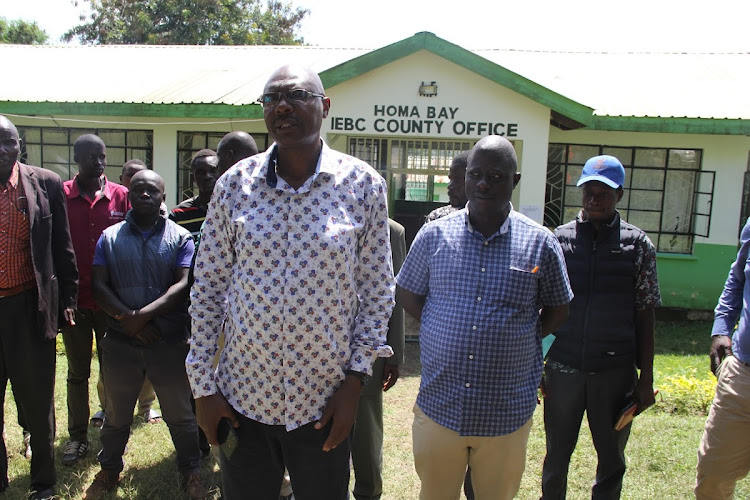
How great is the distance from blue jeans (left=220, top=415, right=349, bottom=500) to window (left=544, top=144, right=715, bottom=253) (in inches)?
318

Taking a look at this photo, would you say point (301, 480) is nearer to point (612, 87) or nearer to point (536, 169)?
point (536, 169)

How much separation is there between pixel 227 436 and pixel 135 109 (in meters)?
8.23

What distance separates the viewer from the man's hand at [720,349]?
2.89 meters

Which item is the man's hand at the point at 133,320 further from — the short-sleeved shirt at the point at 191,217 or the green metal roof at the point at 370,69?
the green metal roof at the point at 370,69

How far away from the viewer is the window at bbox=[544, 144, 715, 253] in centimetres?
928

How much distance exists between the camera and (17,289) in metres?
3.16

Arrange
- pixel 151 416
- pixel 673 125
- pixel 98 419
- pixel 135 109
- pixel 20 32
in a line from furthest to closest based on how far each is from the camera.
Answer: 1. pixel 20 32
2. pixel 135 109
3. pixel 673 125
4. pixel 151 416
5. pixel 98 419

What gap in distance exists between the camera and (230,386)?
6.61ft

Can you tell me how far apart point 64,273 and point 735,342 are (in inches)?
143

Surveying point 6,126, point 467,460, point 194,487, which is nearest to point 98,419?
point 194,487

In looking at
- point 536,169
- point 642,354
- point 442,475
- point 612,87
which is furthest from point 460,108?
point 442,475

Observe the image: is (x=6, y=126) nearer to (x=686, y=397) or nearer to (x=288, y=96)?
(x=288, y=96)

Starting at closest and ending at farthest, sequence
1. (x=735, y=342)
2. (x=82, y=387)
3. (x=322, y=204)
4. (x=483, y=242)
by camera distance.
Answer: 1. (x=322, y=204)
2. (x=483, y=242)
3. (x=735, y=342)
4. (x=82, y=387)

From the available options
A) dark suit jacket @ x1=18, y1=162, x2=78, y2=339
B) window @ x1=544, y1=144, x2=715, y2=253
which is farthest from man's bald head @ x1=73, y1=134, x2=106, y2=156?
window @ x1=544, y1=144, x2=715, y2=253
